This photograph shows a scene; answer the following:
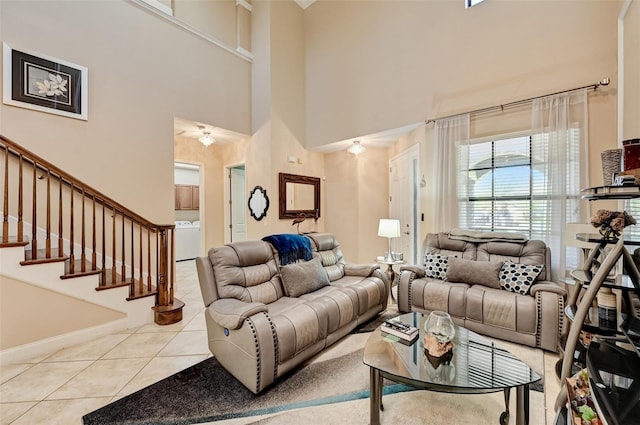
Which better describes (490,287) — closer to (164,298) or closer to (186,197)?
(164,298)

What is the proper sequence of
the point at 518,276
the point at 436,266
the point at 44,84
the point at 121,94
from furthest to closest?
the point at 121,94, the point at 436,266, the point at 44,84, the point at 518,276

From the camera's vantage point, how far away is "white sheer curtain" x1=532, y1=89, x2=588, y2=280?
2.85 meters

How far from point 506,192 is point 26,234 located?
5373 mm

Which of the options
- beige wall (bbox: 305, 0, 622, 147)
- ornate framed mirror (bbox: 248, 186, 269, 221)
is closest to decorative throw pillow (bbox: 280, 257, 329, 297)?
ornate framed mirror (bbox: 248, 186, 269, 221)

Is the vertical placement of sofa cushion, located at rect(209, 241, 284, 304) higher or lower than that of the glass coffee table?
higher

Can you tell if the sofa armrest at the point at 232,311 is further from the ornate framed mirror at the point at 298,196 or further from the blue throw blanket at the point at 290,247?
the ornate framed mirror at the point at 298,196

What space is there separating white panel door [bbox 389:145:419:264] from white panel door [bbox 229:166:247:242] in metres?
3.25

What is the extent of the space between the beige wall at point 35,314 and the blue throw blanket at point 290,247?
1917 mm

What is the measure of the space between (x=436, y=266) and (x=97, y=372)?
3.35m

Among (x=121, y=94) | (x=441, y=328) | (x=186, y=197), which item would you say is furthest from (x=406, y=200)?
(x=186, y=197)

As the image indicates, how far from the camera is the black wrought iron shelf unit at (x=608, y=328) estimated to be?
845 mm

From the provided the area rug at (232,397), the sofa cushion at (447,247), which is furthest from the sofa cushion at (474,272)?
the area rug at (232,397)

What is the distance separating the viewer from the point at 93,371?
2.23 metres

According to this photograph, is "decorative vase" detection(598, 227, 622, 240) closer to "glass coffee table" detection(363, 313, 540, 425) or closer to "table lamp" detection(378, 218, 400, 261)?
"glass coffee table" detection(363, 313, 540, 425)
